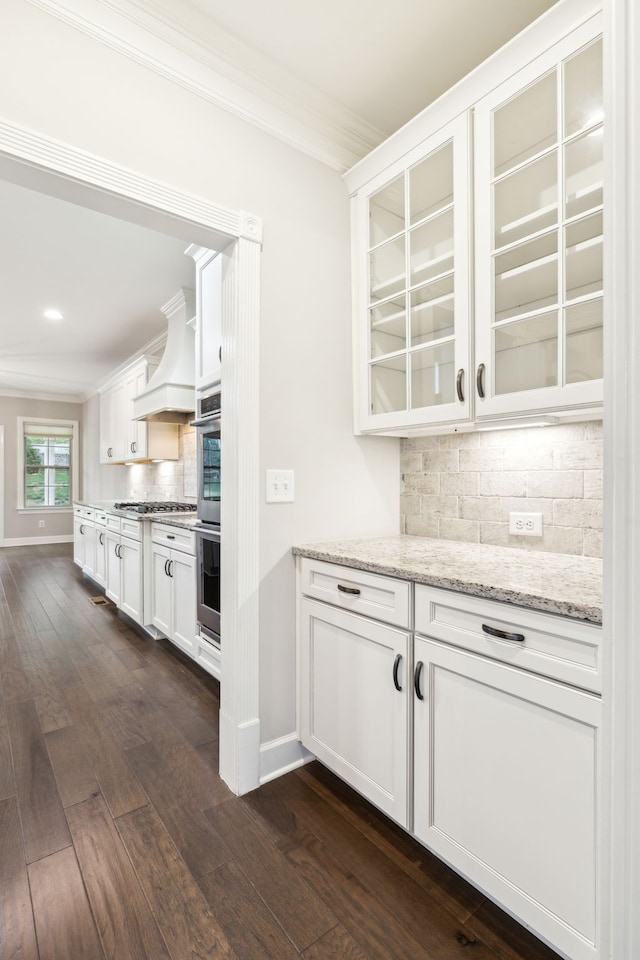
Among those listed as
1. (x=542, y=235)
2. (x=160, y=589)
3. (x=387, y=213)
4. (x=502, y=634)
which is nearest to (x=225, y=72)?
(x=387, y=213)

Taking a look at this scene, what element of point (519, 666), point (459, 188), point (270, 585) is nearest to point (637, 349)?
point (519, 666)

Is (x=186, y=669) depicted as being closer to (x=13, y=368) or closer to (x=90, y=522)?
(x=90, y=522)

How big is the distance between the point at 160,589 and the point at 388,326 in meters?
2.48

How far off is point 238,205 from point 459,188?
0.82 meters

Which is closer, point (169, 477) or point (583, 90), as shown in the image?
point (583, 90)

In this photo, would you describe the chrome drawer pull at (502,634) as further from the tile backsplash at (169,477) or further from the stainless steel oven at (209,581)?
the tile backsplash at (169,477)

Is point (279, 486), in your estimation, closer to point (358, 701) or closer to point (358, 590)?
point (358, 590)

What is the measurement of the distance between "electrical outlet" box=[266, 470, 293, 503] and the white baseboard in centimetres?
817

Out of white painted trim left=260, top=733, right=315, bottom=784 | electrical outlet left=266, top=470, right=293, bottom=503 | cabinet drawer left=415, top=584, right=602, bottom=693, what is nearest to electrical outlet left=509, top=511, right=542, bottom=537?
cabinet drawer left=415, top=584, right=602, bottom=693

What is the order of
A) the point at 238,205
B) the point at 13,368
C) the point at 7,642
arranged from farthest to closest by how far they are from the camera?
the point at 13,368 → the point at 7,642 → the point at 238,205

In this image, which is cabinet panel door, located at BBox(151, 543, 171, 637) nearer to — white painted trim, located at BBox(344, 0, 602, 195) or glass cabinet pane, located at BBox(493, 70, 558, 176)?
white painted trim, located at BBox(344, 0, 602, 195)

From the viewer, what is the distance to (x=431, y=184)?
1.82 meters

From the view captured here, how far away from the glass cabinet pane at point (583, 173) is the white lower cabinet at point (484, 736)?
1.20 m

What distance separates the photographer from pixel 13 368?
22.2ft
